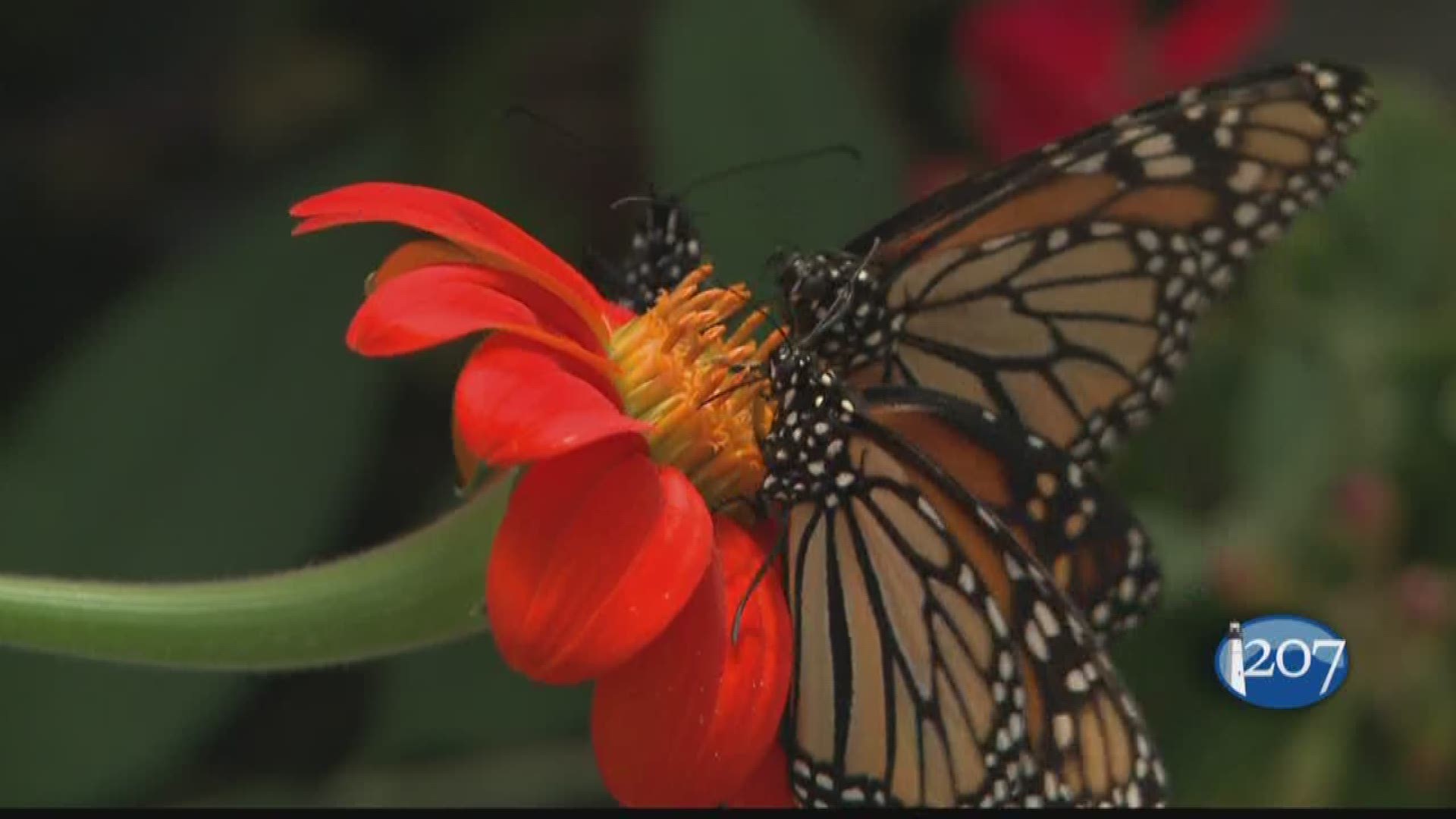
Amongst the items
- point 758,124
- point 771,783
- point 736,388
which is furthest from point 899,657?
point 758,124

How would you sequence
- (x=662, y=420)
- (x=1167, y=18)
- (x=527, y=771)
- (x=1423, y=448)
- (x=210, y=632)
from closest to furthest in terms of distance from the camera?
(x=210, y=632) < (x=662, y=420) < (x=527, y=771) < (x=1423, y=448) < (x=1167, y=18)

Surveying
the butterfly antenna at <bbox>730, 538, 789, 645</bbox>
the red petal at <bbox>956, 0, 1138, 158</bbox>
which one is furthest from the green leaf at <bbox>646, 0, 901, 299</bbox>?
the butterfly antenna at <bbox>730, 538, 789, 645</bbox>

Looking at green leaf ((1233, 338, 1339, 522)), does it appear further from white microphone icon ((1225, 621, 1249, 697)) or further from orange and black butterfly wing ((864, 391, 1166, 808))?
orange and black butterfly wing ((864, 391, 1166, 808))

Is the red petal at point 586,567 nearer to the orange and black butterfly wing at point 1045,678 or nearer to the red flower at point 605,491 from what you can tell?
the red flower at point 605,491

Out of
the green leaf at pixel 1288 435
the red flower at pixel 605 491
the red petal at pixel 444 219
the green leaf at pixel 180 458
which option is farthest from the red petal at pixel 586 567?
the green leaf at pixel 1288 435

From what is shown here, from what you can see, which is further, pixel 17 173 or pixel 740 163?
pixel 17 173

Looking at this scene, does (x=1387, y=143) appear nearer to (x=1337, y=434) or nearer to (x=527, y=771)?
(x=1337, y=434)

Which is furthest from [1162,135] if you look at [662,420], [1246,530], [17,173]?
[17,173]
